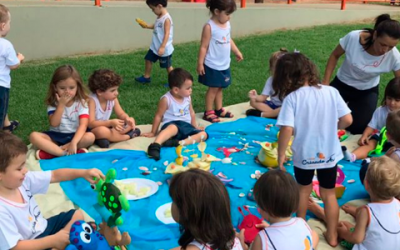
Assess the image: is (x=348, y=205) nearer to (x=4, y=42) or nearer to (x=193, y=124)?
(x=193, y=124)

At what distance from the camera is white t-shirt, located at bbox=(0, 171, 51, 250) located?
222 cm

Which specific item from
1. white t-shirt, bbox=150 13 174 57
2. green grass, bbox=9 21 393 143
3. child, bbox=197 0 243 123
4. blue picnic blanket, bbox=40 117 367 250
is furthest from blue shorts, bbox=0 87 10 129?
white t-shirt, bbox=150 13 174 57

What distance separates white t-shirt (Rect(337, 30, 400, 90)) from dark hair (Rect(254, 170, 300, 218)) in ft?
9.50

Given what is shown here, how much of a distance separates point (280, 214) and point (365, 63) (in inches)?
119

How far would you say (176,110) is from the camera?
15.3ft

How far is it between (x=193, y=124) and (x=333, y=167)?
2195mm

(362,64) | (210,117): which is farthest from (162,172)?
(362,64)

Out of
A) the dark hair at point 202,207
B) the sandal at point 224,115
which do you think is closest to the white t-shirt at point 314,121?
the dark hair at point 202,207

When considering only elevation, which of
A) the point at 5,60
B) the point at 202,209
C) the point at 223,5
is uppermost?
the point at 223,5

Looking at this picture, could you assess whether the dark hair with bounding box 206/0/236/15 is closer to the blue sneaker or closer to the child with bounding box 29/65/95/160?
the child with bounding box 29/65/95/160

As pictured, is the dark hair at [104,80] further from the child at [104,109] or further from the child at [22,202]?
the child at [22,202]

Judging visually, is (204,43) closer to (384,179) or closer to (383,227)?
(384,179)

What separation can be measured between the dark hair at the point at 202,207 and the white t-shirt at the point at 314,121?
1046mm

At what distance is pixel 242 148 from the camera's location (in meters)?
4.48
